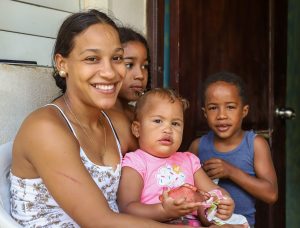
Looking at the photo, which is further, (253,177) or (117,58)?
(253,177)

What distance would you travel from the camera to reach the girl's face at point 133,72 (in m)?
2.14

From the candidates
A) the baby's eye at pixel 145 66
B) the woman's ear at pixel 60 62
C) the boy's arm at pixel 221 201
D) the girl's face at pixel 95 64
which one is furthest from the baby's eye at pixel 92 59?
the boy's arm at pixel 221 201

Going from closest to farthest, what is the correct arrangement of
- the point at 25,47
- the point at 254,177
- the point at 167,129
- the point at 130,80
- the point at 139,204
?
the point at 139,204 → the point at 167,129 → the point at 130,80 → the point at 254,177 → the point at 25,47

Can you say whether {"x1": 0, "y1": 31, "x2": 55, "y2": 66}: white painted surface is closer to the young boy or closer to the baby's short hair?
the baby's short hair

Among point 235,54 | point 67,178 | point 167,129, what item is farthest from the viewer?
point 235,54

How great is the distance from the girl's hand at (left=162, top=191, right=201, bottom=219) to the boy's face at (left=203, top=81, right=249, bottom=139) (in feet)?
2.77

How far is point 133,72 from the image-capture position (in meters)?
2.15

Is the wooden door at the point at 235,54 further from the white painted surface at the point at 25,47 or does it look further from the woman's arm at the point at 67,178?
the woman's arm at the point at 67,178

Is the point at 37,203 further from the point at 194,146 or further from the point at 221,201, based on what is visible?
the point at 194,146

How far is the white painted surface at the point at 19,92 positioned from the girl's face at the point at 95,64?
0.37m

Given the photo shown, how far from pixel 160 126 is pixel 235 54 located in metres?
1.25

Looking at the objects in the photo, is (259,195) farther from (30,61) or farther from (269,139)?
(30,61)

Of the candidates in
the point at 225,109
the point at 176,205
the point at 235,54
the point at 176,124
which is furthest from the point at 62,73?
the point at 235,54

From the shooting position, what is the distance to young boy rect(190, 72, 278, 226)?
2199 millimetres
